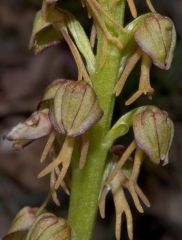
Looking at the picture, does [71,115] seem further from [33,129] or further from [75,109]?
[33,129]

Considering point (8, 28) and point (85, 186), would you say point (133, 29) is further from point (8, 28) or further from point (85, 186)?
point (8, 28)

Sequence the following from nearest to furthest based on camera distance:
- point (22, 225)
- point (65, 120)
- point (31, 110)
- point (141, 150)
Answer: point (65, 120) → point (141, 150) → point (22, 225) → point (31, 110)

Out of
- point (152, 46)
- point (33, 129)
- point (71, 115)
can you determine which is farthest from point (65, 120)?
point (152, 46)

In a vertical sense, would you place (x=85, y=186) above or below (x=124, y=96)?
above

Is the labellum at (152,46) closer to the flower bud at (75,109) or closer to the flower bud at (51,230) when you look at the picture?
the flower bud at (75,109)

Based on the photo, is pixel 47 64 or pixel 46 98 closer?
pixel 46 98

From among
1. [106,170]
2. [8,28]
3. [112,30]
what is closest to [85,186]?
[106,170]

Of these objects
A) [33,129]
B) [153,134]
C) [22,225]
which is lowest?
[22,225]
